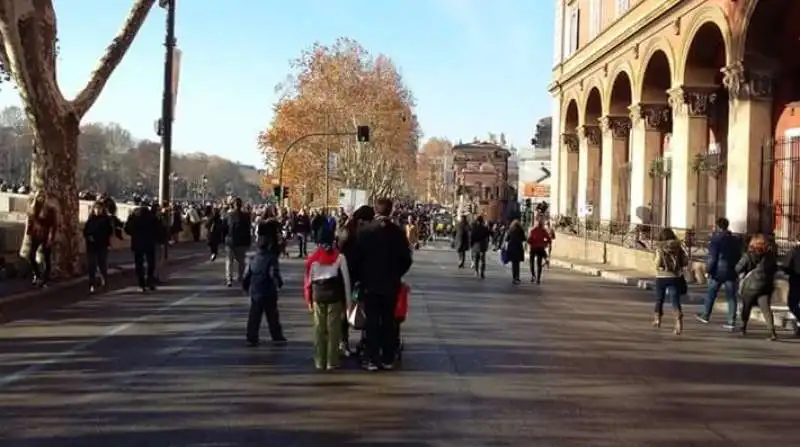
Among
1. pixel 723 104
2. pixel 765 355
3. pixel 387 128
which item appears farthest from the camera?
pixel 387 128

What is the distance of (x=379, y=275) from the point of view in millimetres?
10203

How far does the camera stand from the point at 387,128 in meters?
77.1

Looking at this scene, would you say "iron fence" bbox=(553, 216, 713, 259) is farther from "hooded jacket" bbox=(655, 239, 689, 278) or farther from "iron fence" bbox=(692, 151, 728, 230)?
"hooded jacket" bbox=(655, 239, 689, 278)

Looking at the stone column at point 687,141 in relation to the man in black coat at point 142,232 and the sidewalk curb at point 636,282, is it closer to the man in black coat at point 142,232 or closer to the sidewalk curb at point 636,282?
the sidewalk curb at point 636,282

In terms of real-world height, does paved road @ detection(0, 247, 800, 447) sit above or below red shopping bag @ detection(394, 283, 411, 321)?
below

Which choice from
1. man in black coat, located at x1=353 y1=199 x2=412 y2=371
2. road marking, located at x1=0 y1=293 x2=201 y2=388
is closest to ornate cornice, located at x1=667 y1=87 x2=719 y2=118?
road marking, located at x1=0 y1=293 x2=201 y2=388

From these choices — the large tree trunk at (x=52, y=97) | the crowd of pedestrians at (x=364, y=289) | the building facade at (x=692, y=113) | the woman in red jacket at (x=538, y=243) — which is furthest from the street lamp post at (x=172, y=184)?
the crowd of pedestrians at (x=364, y=289)

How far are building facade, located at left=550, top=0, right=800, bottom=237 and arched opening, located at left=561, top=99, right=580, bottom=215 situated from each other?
3922 millimetres

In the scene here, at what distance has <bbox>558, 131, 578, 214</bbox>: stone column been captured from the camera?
48.9 metres

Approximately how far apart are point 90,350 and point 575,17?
39.6 meters

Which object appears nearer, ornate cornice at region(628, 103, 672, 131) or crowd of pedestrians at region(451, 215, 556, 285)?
crowd of pedestrians at region(451, 215, 556, 285)

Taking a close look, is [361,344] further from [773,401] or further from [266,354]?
[773,401]

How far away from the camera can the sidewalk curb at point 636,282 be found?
58.9ft

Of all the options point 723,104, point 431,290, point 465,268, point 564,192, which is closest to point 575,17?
point 564,192
